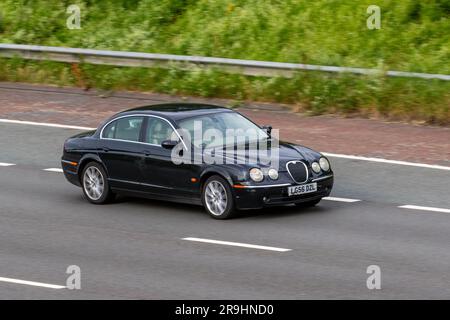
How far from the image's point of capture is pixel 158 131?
54.7ft

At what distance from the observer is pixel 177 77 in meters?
25.3

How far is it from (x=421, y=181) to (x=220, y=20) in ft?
37.1

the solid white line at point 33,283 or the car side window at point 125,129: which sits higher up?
the car side window at point 125,129

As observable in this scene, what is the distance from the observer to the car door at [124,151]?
16.7 metres

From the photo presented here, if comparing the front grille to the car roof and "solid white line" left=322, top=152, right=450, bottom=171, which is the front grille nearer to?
the car roof

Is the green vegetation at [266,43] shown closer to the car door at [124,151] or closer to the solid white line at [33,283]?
the car door at [124,151]

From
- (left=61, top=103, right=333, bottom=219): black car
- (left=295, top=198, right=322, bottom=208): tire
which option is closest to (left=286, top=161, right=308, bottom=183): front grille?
(left=61, top=103, right=333, bottom=219): black car

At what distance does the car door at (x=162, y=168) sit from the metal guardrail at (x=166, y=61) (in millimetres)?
7315

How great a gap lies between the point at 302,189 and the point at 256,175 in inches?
26.8

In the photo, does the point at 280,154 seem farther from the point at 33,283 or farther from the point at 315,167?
the point at 33,283

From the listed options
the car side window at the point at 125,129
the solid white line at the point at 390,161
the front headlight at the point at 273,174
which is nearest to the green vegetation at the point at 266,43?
the solid white line at the point at 390,161

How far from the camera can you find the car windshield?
16281mm

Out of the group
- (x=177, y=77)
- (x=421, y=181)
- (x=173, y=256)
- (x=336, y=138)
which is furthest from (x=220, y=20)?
(x=173, y=256)

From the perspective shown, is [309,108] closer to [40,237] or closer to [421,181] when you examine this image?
[421,181]
